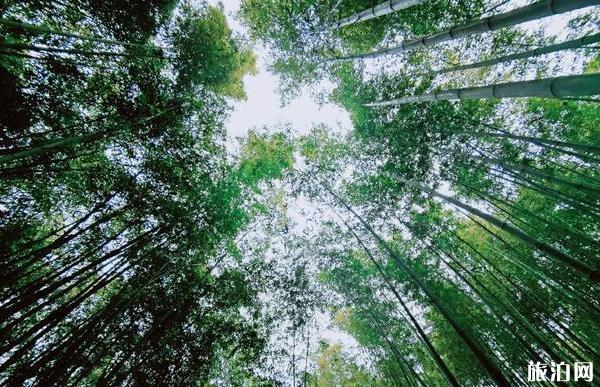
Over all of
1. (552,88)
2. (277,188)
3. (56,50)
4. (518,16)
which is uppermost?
(277,188)

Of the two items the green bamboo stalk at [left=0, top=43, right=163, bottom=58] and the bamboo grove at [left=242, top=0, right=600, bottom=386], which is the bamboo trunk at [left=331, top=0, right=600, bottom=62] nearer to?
the bamboo grove at [left=242, top=0, right=600, bottom=386]

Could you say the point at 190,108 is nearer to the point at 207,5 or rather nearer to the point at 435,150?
the point at 207,5

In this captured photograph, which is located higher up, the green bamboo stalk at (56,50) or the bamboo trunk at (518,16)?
the green bamboo stalk at (56,50)

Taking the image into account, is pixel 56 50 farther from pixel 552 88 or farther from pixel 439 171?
pixel 439 171

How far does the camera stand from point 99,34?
5.53m

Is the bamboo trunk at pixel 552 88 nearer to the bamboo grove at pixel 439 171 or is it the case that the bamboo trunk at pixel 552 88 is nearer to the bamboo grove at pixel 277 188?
the bamboo grove at pixel 277 188

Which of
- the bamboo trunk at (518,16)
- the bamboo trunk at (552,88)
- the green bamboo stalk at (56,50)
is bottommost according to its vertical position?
the bamboo trunk at (552,88)

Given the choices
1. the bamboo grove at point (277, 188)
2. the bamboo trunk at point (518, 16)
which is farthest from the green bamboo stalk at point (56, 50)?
the bamboo trunk at point (518, 16)

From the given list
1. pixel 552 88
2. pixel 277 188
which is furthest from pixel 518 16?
pixel 277 188

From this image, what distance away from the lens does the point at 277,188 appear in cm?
950

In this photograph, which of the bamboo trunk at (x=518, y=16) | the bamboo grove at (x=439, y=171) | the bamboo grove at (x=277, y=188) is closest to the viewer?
the bamboo trunk at (x=518, y=16)

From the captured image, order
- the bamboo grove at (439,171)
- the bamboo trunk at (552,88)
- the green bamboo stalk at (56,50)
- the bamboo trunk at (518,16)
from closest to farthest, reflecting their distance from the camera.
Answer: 1. the bamboo trunk at (552,88)
2. the bamboo trunk at (518,16)
3. the green bamboo stalk at (56,50)
4. the bamboo grove at (439,171)

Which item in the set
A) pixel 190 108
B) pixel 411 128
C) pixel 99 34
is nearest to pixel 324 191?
pixel 411 128

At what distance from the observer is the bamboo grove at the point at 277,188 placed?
484cm
